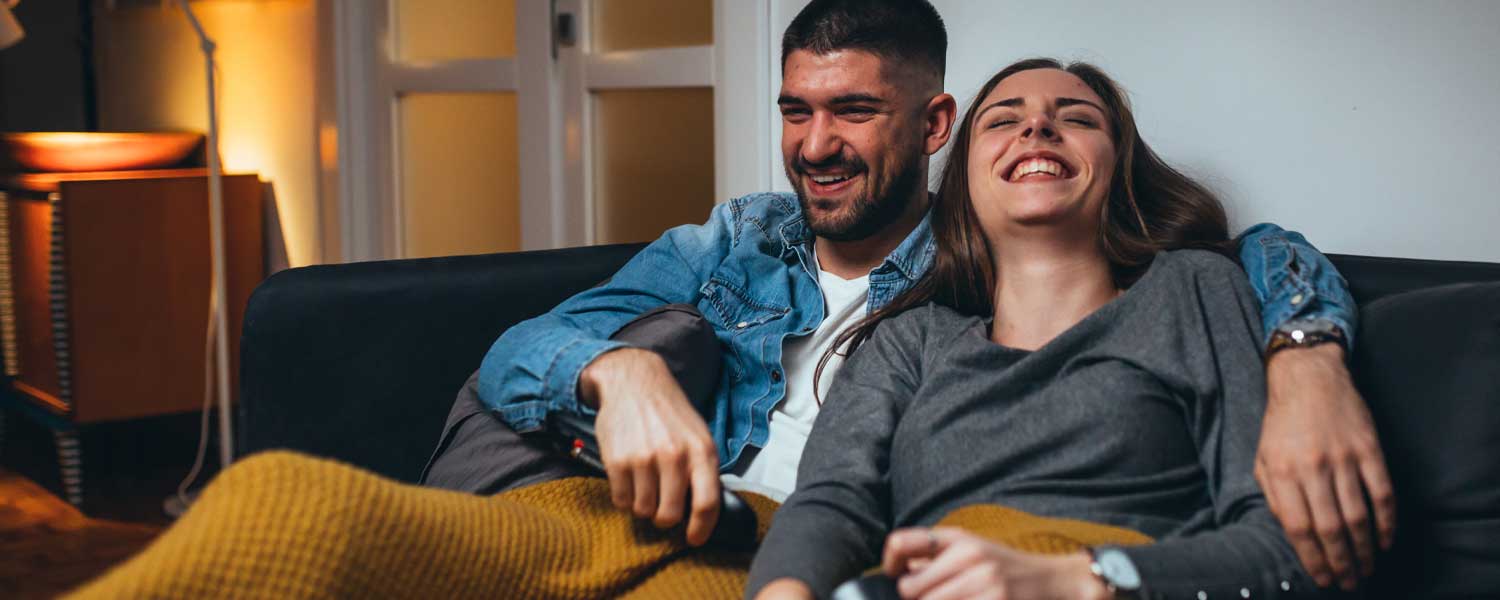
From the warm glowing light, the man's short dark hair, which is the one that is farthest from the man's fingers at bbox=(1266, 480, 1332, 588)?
the warm glowing light

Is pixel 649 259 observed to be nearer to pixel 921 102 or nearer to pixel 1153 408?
pixel 921 102

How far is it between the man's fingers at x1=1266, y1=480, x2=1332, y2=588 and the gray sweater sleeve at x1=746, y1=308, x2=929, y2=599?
0.35 metres

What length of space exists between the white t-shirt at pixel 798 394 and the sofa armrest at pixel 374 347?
1.16 feet

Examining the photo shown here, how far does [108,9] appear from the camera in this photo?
3.94 metres

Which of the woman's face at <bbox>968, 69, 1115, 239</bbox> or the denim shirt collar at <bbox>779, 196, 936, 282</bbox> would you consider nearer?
the woman's face at <bbox>968, 69, 1115, 239</bbox>

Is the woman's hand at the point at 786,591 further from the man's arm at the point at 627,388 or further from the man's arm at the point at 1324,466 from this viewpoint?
the man's arm at the point at 1324,466

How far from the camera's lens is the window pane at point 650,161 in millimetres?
2402

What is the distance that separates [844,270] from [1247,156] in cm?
51

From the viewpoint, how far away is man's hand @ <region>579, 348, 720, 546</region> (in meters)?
1.14

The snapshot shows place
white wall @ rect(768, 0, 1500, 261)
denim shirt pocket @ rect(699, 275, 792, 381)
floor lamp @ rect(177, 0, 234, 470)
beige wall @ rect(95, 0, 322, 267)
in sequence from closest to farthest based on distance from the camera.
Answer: white wall @ rect(768, 0, 1500, 261)
denim shirt pocket @ rect(699, 275, 792, 381)
floor lamp @ rect(177, 0, 234, 470)
beige wall @ rect(95, 0, 322, 267)

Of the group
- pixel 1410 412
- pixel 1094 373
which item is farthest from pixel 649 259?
pixel 1410 412

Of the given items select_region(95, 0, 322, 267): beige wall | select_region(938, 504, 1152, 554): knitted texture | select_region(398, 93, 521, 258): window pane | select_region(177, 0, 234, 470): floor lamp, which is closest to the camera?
select_region(938, 504, 1152, 554): knitted texture

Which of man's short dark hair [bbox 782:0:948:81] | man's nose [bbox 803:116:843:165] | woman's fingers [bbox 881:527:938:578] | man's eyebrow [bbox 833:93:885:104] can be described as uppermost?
man's short dark hair [bbox 782:0:948:81]

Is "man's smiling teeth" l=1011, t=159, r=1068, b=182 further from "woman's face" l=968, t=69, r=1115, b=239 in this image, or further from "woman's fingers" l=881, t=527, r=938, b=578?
"woman's fingers" l=881, t=527, r=938, b=578
